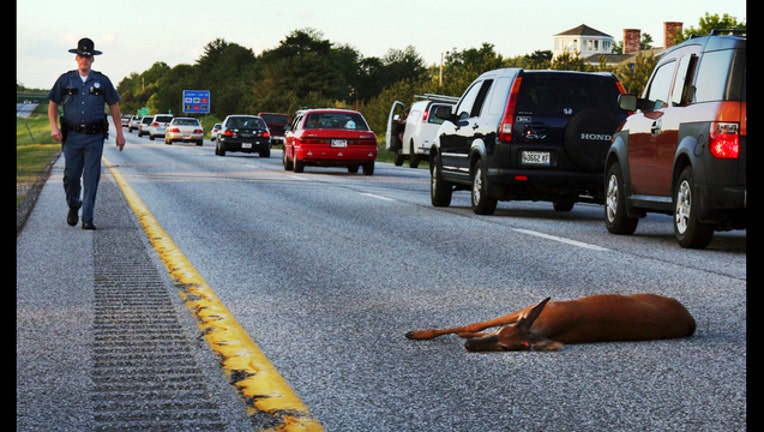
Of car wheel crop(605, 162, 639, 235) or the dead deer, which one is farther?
car wheel crop(605, 162, 639, 235)

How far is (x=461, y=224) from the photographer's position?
14.7 meters

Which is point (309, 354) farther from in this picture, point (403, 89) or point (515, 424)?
point (403, 89)

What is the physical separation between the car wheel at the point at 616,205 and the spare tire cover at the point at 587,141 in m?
1.46

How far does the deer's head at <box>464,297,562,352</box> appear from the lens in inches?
245

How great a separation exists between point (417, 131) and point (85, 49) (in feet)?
82.6

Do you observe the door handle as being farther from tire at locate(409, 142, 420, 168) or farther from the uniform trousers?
tire at locate(409, 142, 420, 168)

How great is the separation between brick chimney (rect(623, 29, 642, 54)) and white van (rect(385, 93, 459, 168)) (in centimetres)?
15546

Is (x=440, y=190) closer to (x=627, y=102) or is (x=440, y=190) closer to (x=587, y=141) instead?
(x=587, y=141)

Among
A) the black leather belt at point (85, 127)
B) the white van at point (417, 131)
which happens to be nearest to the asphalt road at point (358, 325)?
the black leather belt at point (85, 127)

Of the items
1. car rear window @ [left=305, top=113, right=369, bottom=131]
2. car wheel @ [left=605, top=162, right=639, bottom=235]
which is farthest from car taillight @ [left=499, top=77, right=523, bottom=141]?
car rear window @ [left=305, top=113, right=369, bottom=131]

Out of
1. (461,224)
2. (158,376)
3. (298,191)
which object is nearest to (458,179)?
(461,224)

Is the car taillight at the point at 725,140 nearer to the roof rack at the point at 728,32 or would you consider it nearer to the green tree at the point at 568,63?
the roof rack at the point at 728,32

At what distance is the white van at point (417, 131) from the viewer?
36.6 metres

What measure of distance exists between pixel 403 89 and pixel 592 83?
51.3m
